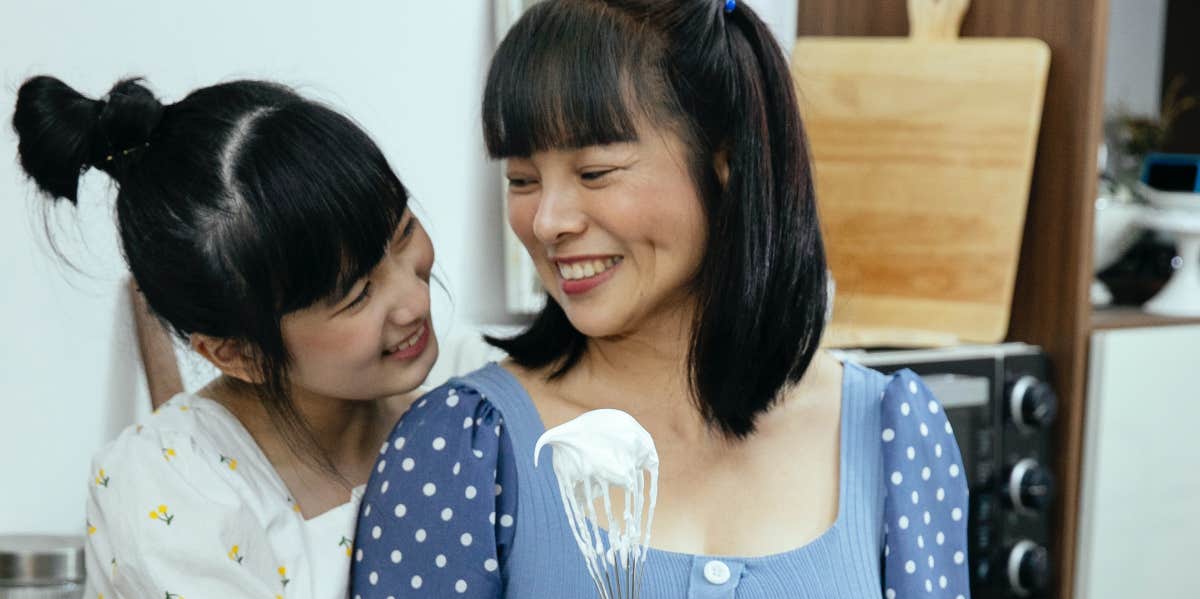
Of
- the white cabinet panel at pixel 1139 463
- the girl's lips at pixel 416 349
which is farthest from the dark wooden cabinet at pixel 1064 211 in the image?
the girl's lips at pixel 416 349

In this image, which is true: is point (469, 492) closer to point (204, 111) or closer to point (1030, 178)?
point (204, 111)

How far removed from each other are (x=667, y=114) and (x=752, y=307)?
17 cm

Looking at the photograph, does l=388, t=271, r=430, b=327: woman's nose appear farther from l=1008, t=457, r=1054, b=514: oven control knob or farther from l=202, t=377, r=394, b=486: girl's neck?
l=1008, t=457, r=1054, b=514: oven control knob

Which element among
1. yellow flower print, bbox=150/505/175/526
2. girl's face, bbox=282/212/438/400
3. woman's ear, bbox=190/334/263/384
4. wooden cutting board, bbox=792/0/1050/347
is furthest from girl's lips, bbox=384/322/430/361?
wooden cutting board, bbox=792/0/1050/347

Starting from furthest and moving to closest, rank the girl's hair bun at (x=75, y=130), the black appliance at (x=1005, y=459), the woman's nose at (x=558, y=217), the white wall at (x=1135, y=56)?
the white wall at (x=1135, y=56) → the black appliance at (x=1005, y=459) → the girl's hair bun at (x=75, y=130) → the woman's nose at (x=558, y=217)

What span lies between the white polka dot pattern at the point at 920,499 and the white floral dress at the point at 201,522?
0.43 m

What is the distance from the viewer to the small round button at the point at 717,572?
36.7 inches

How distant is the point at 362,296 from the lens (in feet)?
3.44

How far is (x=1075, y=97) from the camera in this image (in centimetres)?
178

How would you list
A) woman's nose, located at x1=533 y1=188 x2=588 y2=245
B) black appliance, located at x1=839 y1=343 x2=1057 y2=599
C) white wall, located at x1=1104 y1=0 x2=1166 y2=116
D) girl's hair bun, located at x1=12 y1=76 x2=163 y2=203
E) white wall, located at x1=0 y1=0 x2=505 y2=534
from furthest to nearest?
white wall, located at x1=1104 y1=0 x2=1166 y2=116 → black appliance, located at x1=839 y1=343 x2=1057 y2=599 → white wall, located at x1=0 y1=0 x2=505 y2=534 → girl's hair bun, located at x1=12 y1=76 x2=163 y2=203 → woman's nose, located at x1=533 y1=188 x2=588 y2=245

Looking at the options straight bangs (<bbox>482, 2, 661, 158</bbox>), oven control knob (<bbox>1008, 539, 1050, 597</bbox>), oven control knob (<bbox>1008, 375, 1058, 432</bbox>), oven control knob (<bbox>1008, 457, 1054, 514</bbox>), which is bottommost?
oven control knob (<bbox>1008, 539, 1050, 597</bbox>)

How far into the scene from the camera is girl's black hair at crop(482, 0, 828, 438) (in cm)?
92

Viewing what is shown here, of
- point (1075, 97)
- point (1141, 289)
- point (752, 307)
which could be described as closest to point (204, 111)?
point (752, 307)

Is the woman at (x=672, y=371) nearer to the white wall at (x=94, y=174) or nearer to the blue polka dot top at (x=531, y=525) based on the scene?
the blue polka dot top at (x=531, y=525)
